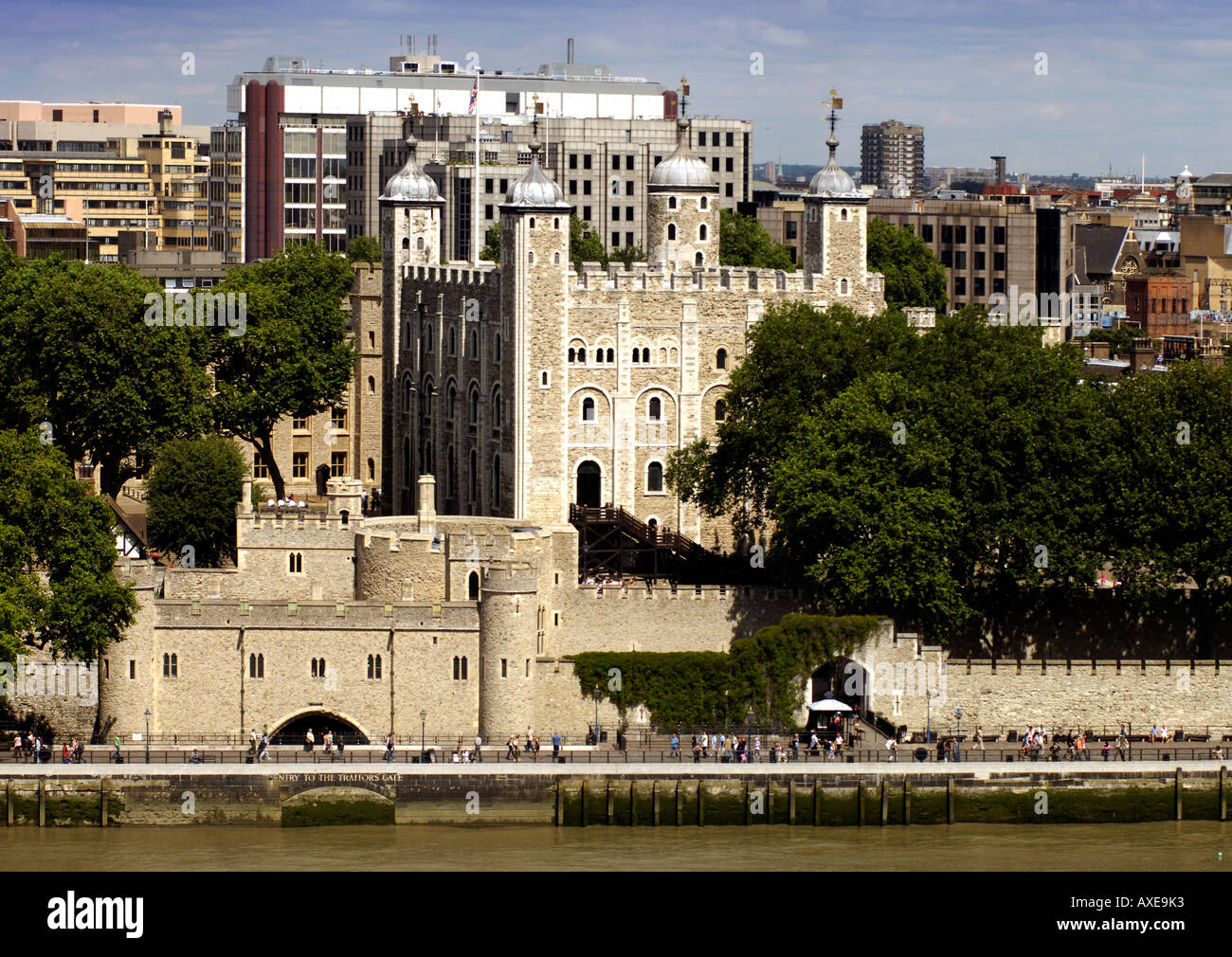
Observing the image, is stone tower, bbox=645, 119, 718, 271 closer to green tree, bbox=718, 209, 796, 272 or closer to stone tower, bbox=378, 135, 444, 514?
stone tower, bbox=378, 135, 444, 514

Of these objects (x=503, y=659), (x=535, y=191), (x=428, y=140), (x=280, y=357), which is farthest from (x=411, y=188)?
(x=428, y=140)

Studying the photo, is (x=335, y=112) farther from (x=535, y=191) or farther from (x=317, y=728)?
(x=317, y=728)

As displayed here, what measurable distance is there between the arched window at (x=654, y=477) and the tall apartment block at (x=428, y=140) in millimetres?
65199

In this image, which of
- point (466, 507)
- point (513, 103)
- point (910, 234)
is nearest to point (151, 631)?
point (466, 507)

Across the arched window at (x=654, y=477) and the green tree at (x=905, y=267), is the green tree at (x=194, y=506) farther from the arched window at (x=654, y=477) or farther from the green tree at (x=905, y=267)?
the green tree at (x=905, y=267)

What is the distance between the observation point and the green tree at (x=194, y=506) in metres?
89.6

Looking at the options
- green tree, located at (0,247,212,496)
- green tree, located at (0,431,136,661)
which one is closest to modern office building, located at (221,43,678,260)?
green tree, located at (0,247,212,496)

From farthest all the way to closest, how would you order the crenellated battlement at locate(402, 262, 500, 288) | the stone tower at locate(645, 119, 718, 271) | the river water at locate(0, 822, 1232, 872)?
the stone tower at locate(645, 119, 718, 271), the crenellated battlement at locate(402, 262, 500, 288), the river water at locate(0, 822, 1232, 872)

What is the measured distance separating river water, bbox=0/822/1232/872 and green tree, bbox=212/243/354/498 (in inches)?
1280

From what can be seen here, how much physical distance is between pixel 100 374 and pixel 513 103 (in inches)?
3855

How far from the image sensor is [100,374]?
93.9 meters

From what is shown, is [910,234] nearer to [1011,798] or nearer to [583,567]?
[583,567]

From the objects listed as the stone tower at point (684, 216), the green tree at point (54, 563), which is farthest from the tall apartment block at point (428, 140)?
the green tree at point (54, 563)

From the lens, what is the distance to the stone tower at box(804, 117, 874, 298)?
95.5m
